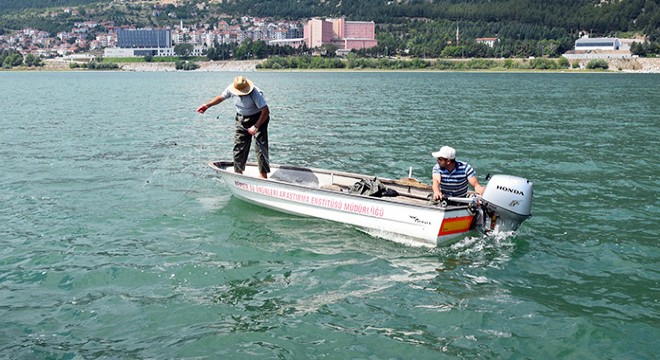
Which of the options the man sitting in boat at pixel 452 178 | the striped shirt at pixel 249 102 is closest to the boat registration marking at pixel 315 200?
the man sitting in boat at pixel 452 178

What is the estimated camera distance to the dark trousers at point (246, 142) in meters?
16.8

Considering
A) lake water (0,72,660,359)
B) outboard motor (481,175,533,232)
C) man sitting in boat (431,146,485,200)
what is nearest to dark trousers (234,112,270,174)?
lake water (0,72,660,359)

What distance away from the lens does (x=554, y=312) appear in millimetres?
10695

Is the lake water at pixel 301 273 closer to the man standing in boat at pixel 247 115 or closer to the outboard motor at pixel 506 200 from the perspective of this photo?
the outboard motor at pixel 506 200

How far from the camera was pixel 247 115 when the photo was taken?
16.7m

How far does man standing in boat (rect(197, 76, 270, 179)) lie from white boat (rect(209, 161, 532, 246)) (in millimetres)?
677

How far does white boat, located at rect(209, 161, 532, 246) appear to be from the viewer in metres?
13.3

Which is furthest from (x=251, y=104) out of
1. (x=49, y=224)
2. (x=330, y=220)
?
(x=49, y=224)

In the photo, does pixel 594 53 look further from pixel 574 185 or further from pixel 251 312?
pixel 251 312

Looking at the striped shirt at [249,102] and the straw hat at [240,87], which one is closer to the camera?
the straw hat at [240,87]

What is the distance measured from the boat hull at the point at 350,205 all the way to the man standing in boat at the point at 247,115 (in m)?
0.68

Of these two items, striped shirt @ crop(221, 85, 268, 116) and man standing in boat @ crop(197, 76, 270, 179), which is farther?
striped shirt @ crop(221, 85, 268, 116)

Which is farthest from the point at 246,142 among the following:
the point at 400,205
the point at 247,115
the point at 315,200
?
the point at 400,205

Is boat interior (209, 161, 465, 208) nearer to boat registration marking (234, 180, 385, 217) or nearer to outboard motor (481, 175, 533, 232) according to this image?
boat registration marking (234, 180, 385, 217)
